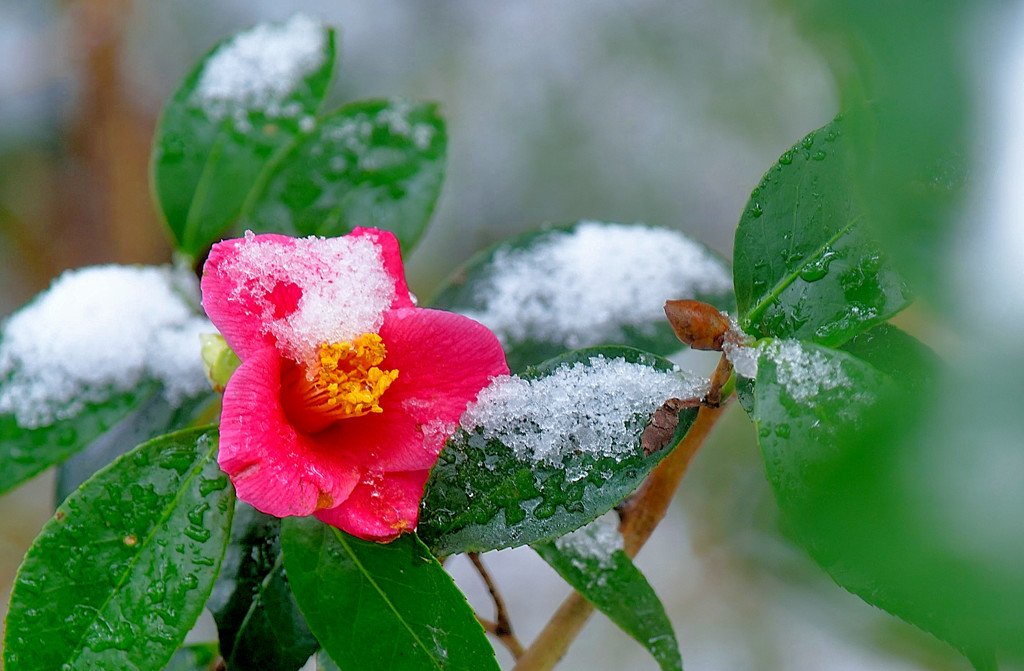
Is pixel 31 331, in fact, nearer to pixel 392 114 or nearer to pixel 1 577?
pixel 392 114

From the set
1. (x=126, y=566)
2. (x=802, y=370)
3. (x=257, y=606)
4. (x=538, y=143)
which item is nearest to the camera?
(x=802, y=370)

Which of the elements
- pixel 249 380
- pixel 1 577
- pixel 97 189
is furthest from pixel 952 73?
pixel 97 189

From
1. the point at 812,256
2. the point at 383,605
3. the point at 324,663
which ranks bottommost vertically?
the point at 324,663

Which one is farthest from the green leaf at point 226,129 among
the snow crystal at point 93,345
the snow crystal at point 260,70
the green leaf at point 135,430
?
the green leaf at point 135,430

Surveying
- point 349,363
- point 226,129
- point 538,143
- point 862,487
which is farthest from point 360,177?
point 538,143

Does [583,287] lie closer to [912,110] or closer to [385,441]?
[385,441]

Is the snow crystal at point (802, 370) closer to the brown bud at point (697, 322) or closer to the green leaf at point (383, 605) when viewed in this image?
the brown bud at point (697, 322)
